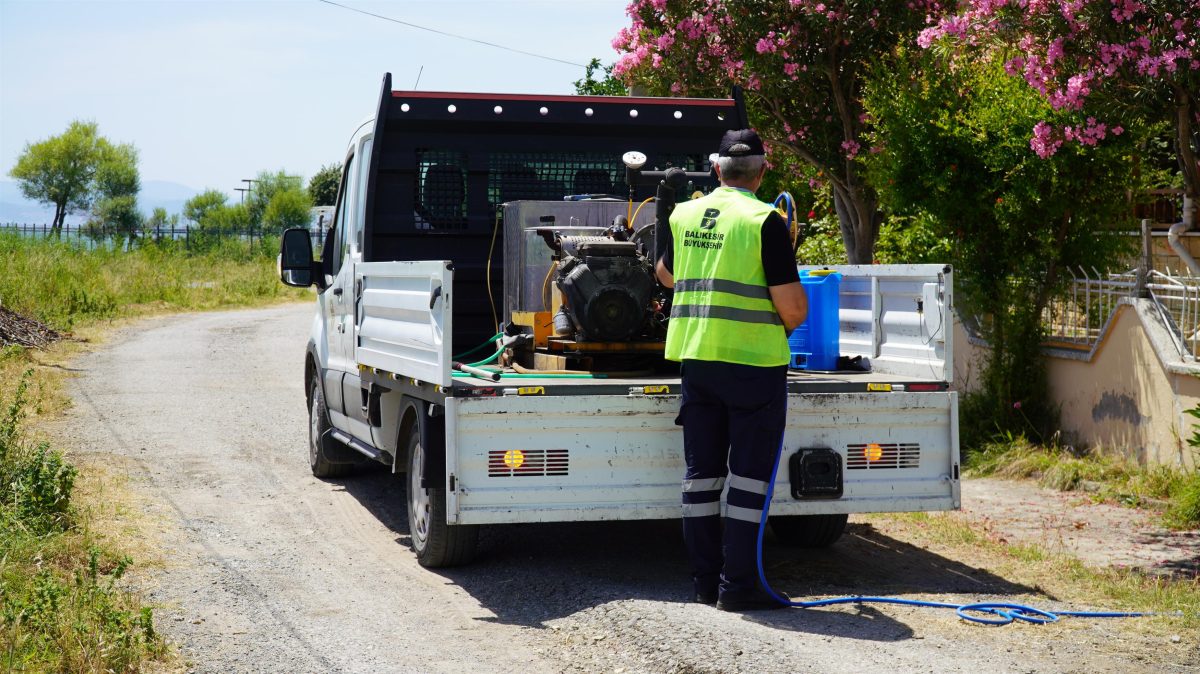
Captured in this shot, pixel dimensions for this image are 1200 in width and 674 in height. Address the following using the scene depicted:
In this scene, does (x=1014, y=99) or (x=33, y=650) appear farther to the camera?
(x=1014, y=99)

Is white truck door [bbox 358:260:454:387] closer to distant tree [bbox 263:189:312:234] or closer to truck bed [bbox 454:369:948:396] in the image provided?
truck bed [bbox 454:369:948:396]

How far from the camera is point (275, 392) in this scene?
15.4 meters

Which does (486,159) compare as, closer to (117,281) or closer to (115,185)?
(117,281)

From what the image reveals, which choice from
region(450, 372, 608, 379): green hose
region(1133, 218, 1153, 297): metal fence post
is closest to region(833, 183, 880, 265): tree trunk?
region(1133, 218, 1153, 297): metal fence post

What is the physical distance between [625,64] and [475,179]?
5698mm

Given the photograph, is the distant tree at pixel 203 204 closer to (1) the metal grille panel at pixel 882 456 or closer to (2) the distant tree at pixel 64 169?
(2) the distant tree at pixel 64 169

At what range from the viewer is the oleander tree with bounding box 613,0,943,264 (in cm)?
1229

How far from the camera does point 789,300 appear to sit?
5.89 metres

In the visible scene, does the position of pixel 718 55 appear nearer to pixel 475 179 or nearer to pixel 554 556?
pixel 475 179

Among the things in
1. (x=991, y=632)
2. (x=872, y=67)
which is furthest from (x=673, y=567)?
(x=872, y=67)

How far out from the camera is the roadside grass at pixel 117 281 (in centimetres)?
2336

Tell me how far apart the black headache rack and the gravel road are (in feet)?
5.31

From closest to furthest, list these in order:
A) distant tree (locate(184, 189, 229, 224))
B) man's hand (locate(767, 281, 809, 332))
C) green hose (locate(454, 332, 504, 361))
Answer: man's hand (locate(767, 281, 809, 332)) → green hose (locate(454, 332, 504, 361)) → distant tree (locate(184, 189, 229, 224))

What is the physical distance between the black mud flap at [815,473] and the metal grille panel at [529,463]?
109cm
